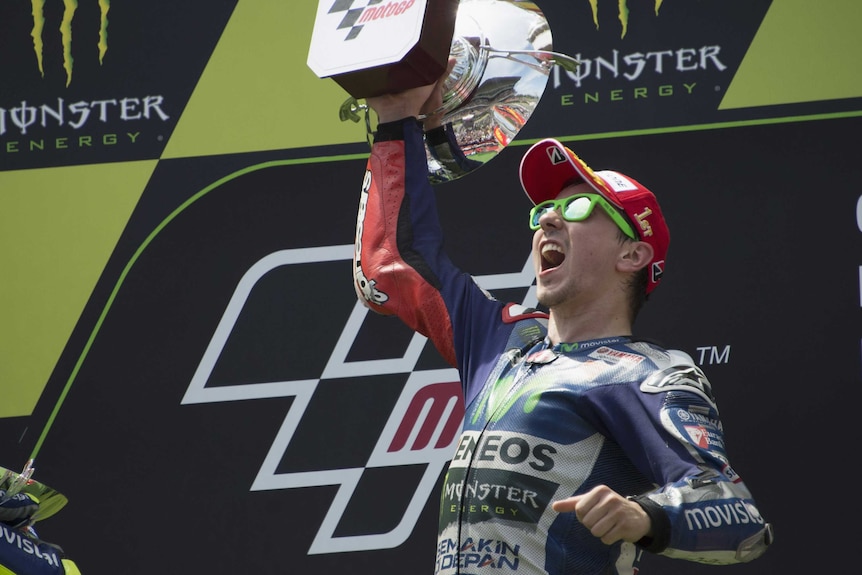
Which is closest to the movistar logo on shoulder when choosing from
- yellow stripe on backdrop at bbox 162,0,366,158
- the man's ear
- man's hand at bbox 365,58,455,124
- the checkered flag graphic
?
the man's ear

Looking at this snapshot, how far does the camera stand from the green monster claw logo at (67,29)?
10.7 ft

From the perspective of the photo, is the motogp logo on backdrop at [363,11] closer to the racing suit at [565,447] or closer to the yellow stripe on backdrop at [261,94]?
the racing suit at [565,447]

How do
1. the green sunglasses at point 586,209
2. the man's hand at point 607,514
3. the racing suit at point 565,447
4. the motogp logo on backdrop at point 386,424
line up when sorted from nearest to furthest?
the man's hand at point 607,514, the racing suit at point 565,447, the green sunglasses at point 586,209, the motogp logo on backdrop at point 386,424

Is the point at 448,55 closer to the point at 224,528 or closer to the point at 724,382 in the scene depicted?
the point at 724,382

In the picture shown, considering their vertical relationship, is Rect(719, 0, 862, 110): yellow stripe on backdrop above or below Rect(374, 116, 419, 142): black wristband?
above

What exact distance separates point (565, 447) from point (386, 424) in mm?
1167

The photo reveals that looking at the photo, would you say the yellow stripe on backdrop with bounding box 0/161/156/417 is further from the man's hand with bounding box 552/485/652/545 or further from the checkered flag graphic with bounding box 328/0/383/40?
the man's hand with bounding box 552/485/652/545

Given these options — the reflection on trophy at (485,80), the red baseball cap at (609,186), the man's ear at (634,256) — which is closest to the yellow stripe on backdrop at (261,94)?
the reflection on trophy at (485,80)

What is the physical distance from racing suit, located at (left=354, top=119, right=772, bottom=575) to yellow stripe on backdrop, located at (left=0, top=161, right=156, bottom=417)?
1.28 metres

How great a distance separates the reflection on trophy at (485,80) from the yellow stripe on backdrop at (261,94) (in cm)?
90

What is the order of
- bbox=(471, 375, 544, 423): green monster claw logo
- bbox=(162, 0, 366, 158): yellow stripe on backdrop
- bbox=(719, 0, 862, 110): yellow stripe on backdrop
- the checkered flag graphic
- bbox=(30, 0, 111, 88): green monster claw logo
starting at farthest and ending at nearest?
bbox=(30, 0, 111, 88): green monster claw logo
bbox=(162, 0, 366, 158): yellow stripe on backdrop
bbox=(719, 0, 862, 110): yellow stripe on backdrop
the checkered flag graphic
bbox=(471, 375, 544, 423): green monster claw logo

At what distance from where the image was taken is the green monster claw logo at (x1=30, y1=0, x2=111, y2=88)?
129 inches

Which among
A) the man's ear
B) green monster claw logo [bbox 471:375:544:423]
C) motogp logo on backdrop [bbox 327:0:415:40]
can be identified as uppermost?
motogp logo on backdrop [bbox 327:0:415:40]

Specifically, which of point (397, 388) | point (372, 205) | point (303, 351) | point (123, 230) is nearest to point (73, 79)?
point (123, 230)
